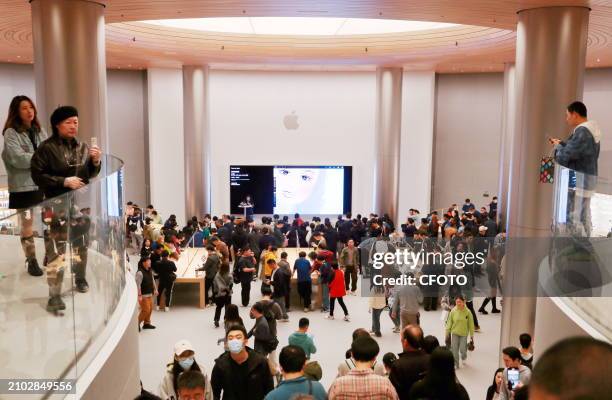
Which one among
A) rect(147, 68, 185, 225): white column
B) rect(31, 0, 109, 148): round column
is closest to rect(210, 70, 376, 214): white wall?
rect(147, 68, 185, 225): white column

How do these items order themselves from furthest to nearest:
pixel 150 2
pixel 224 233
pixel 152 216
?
pixel 152 216 < pixel 224 233 < pixel 150 2

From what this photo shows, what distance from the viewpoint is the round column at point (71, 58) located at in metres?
9.65

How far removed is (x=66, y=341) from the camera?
4.92 metres

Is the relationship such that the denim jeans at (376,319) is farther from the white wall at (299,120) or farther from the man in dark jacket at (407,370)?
the white wall at (299,120)

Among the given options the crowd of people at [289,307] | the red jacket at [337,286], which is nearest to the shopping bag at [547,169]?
the crowd of people at [289,307]

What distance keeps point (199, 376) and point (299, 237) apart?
42.2ft

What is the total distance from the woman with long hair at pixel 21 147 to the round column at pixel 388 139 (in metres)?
15.6

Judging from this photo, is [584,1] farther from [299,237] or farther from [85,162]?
[299,237]

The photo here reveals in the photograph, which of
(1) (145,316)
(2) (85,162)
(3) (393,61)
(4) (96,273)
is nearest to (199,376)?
(4) (96,273)

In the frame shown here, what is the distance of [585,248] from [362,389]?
3.91 metres

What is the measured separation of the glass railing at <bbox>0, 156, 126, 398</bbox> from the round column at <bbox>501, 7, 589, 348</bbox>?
6504 mm
